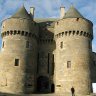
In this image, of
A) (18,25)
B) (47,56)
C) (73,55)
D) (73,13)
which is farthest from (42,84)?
(73,13)

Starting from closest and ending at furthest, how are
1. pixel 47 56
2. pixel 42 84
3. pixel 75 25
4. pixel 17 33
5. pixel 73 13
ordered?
pixel 75 25 → pixel 17 33 → pixel 73 13 → pixel 47 56 → pixel 42 84

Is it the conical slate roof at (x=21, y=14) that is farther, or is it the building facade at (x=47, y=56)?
the conical slate roof at (x=21, y=14)

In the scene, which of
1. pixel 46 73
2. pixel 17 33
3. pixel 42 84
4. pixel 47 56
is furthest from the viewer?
pixel 42 84

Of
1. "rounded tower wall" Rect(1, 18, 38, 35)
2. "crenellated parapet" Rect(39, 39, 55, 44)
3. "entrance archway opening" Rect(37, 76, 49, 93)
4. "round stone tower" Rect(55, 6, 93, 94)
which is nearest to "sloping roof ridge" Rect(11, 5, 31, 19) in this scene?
"rounded tower wall" Rect(1, 18, 38, 35)

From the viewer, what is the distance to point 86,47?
139 ft

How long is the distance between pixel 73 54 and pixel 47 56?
19.3 feet

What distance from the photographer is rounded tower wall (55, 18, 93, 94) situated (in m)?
40.7

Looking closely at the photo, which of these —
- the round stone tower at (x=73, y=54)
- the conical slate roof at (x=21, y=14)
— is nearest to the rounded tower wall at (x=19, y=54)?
the conical slate roof at (x=21, y=14)

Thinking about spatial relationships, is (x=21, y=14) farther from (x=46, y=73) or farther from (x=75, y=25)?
(x=46, y=73)

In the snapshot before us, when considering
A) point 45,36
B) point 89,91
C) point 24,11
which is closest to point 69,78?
point 89,91

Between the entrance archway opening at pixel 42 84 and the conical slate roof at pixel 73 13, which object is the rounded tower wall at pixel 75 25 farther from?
the entrance archway opening at pixel 42 84

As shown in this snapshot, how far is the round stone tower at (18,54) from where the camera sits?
137 ft

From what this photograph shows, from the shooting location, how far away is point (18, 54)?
4262 cm

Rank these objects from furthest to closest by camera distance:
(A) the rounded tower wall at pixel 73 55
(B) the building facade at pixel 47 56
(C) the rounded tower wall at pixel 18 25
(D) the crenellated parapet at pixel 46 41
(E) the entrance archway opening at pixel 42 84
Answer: (D) the crenellated parapet at pixel 46 41
(E) the entrance archway opening at pixel 42 84
(C) the rounded tower wall at pixel 18 25
(B) the building facade at pixel 47 56
(A) the rounded tower wall at pixel 73 55
